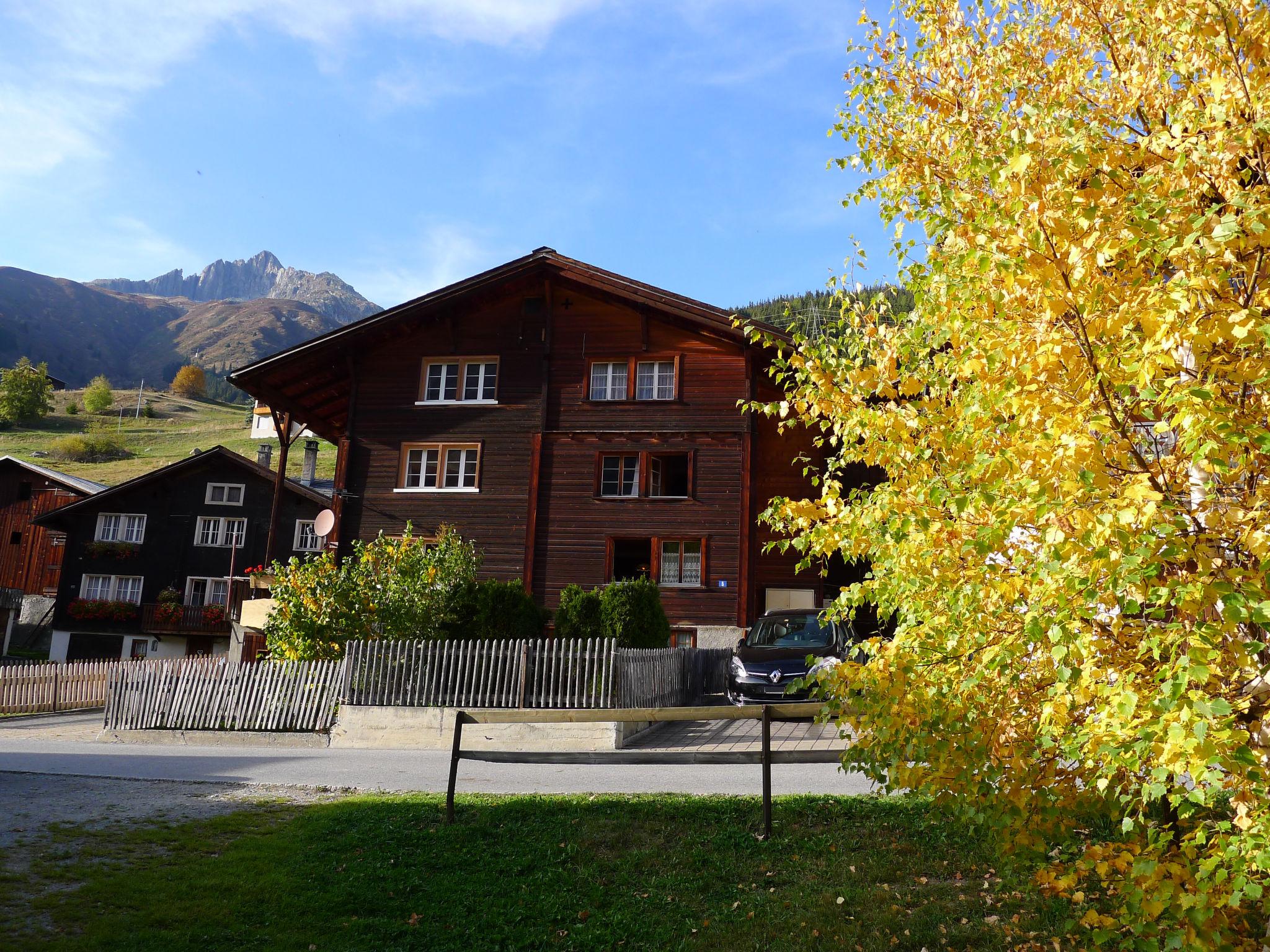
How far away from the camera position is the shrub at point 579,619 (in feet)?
72.4

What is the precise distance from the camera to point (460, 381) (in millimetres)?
30234

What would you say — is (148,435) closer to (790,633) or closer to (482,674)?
(482,674)

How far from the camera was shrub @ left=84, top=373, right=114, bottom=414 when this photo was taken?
138m

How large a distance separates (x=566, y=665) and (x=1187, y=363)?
1381 cm

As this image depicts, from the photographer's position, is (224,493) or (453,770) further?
(224,493)

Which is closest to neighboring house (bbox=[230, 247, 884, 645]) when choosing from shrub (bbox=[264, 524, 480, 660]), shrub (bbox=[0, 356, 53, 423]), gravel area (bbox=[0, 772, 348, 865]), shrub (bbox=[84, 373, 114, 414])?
Answer: shrub (bbox=[264, 524, 480, 660])

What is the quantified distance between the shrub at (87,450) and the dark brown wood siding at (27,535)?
56.8 m

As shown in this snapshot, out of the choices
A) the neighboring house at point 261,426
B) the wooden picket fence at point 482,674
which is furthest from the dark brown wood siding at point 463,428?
the neighboring house at point 261,426

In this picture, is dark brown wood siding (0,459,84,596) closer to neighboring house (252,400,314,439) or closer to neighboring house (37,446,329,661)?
neighboring house (37,446,329,661)

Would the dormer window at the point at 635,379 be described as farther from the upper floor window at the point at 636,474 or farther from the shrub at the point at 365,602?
the shrub at the point at 365,602

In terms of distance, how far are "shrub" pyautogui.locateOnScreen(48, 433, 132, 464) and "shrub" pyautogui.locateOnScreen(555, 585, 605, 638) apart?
338 ft

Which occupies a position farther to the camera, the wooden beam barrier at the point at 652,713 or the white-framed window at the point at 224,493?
the white-framed window at the point at 224,493

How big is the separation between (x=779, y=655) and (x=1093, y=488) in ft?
46.9

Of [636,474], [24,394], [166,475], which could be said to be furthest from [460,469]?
[24,394]
